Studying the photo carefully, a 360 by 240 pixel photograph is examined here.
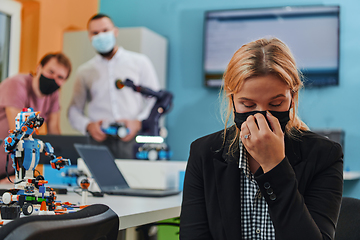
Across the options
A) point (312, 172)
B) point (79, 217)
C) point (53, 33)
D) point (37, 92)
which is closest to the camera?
point (79, 217)

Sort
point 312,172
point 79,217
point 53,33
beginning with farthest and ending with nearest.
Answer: point 53,33 → point 312,172 → point 79,217

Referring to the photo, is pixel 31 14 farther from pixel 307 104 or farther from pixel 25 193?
pixel 25 193

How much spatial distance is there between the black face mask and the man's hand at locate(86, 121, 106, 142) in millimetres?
446

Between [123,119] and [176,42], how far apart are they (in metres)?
0.94

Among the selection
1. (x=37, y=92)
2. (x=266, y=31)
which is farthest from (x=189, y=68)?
(x=37, y=92)

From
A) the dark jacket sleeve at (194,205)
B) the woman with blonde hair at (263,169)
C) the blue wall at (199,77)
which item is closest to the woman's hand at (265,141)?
the woman with blonde hair at (263,169)

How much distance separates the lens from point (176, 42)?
13.0ft

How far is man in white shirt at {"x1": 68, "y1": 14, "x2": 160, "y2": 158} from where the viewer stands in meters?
3.64

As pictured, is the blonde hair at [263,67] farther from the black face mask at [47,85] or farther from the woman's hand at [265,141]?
the black face mask at [47,85]

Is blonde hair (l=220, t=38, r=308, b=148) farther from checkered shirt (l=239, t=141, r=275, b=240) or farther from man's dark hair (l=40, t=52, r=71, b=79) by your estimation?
man's dark hair (l=40, t=52, r=71, b=79)

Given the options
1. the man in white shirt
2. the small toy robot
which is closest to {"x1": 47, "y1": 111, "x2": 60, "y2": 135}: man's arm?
the man in white shirt

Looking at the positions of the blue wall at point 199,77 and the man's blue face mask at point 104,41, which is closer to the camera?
the blue wall at point 199,77

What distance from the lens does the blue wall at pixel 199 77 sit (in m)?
3.45

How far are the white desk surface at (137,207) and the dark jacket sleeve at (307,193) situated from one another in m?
0.36
